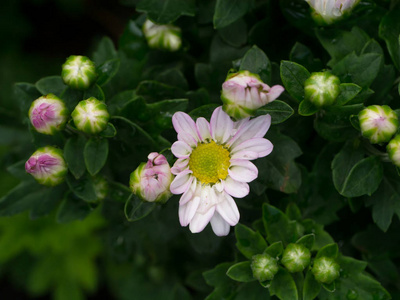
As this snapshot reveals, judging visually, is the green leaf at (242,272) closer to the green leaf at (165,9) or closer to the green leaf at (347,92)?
the green leaf at (347,92)

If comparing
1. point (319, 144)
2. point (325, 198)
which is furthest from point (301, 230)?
point (319, 144)

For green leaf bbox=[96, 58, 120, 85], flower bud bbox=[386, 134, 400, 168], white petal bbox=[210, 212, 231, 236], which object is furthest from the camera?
green leaf bbox=[96, 58, 120, 85]

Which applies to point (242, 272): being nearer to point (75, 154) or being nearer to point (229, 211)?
point (229, 211)

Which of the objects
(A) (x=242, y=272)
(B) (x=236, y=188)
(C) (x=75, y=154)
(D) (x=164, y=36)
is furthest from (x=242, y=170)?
(D) (x=164, y=36)

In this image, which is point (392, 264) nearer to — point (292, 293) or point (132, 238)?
point (292, 293)

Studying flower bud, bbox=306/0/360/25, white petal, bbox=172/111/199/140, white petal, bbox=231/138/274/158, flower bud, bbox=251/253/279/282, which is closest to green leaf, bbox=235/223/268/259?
flower bud, bbox=251/253/279/282

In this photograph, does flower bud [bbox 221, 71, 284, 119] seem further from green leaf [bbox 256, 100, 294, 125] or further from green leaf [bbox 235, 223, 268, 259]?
green leaf [bbox 235, 223, 268, 259]
